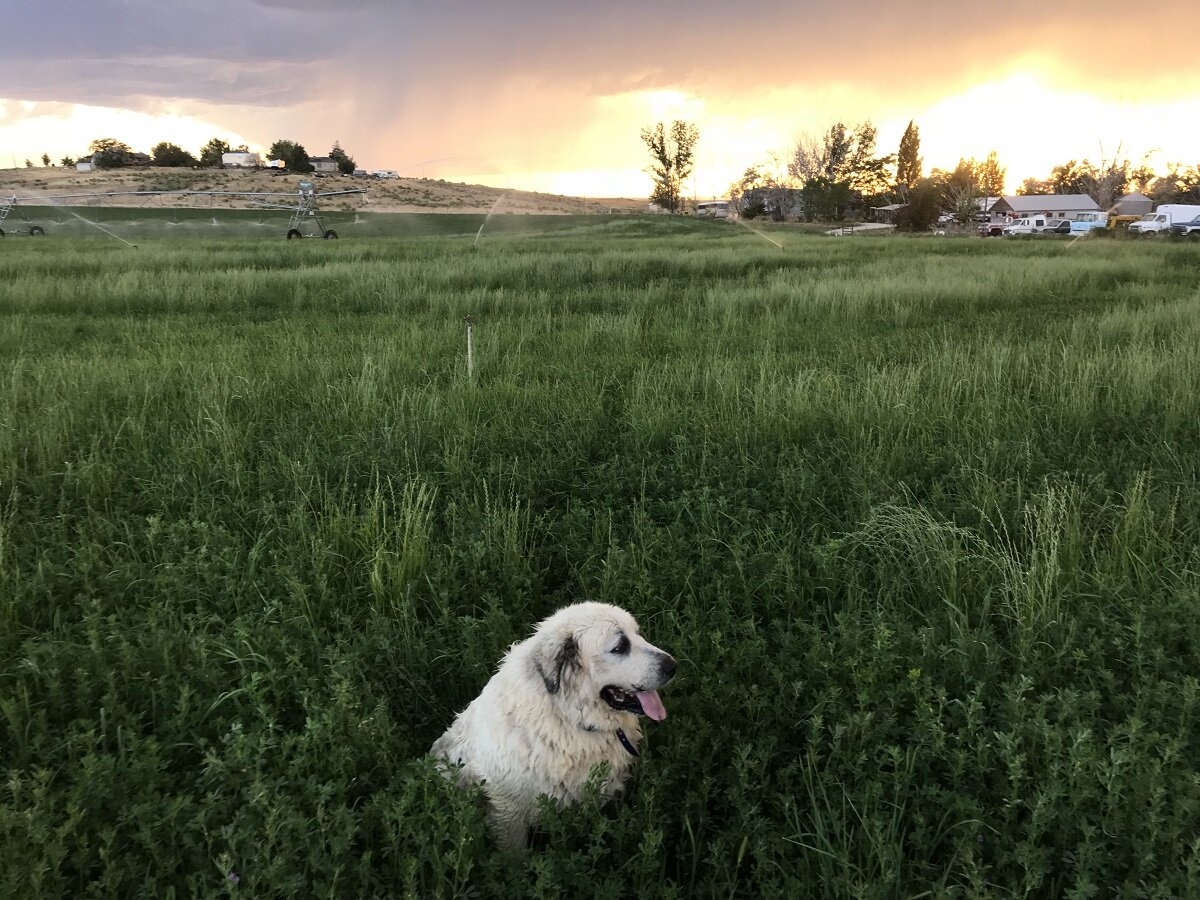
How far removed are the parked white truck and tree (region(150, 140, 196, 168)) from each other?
330 ft

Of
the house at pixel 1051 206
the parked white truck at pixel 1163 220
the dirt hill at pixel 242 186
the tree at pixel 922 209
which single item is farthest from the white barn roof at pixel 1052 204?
the dirt hill at pixel 242 186

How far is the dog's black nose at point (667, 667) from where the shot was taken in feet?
7.62

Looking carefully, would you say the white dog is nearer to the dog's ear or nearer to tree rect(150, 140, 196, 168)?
the dog's ear

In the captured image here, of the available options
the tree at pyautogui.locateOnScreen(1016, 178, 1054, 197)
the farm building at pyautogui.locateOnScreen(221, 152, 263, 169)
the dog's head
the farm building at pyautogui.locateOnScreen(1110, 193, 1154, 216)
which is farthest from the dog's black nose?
the tree at pyautogui.locateOnScreen(1016, 178, 1054, 197)

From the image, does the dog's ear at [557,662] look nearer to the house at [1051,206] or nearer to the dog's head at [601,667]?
the dog's head at [601,667]

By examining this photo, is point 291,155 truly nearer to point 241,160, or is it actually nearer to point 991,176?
point 241,160

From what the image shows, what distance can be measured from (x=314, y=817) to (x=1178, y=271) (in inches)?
877

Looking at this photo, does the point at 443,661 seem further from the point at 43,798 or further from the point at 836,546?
the point at 836,546

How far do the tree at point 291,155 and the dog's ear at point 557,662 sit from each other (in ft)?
316

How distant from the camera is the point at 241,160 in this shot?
9025 centimetres

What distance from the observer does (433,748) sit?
8.43ft

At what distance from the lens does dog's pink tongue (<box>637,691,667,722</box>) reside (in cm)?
239

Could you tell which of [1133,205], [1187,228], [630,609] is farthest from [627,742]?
[1133,205]

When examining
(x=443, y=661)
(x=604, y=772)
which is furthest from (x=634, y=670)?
(x=443, y=661)
